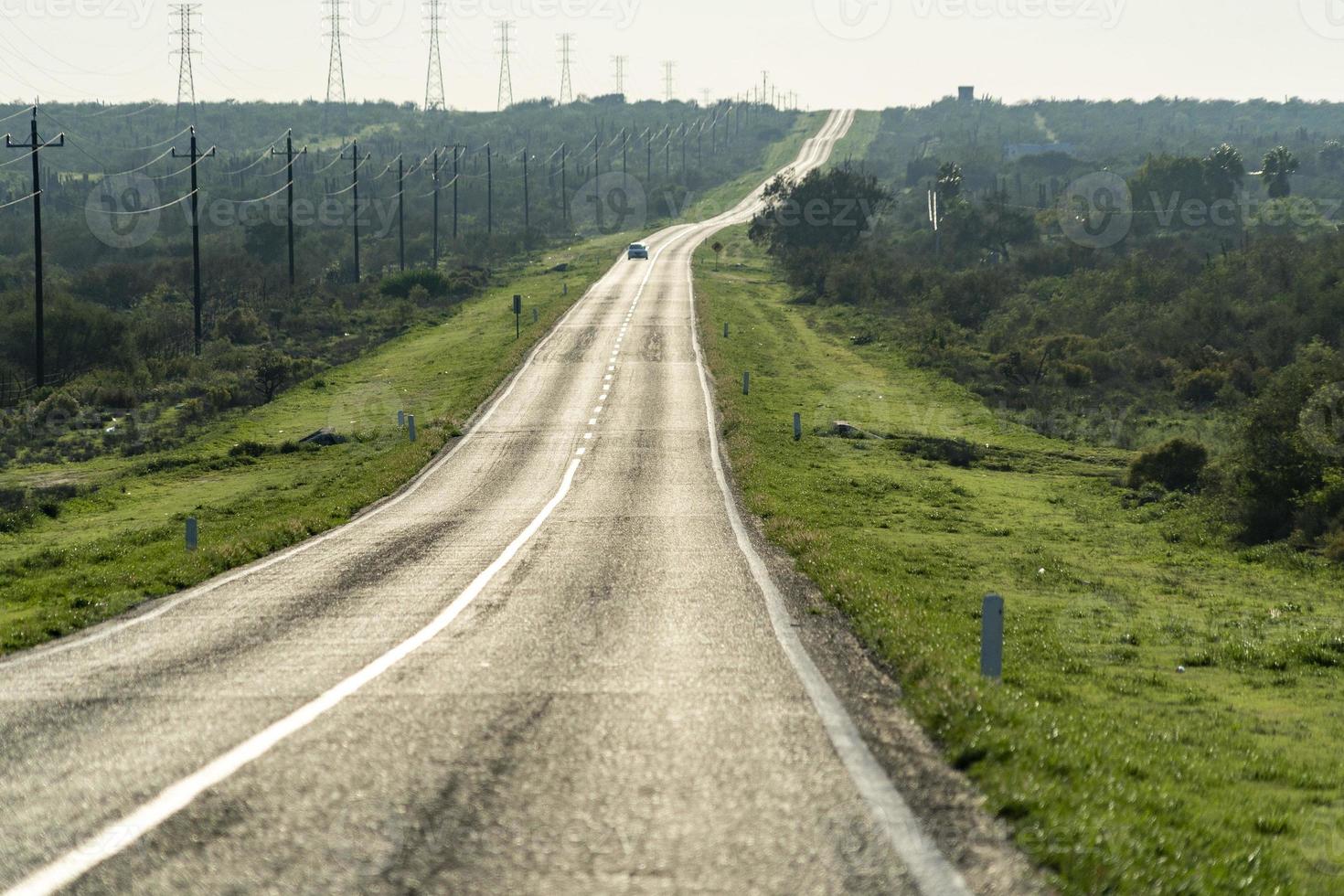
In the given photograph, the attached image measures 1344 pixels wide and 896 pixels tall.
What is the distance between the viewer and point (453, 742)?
8.09m

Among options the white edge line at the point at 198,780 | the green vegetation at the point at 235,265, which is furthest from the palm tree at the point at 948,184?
the white edge line at the point at 198,780

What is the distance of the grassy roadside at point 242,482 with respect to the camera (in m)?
17.2

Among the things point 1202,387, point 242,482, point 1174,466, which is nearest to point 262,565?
point 242,482

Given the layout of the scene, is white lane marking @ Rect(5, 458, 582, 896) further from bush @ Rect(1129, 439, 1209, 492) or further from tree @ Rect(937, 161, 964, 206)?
tree @ Rect(937, 161, 964, 206)

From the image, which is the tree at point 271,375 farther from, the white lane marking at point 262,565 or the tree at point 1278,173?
the tree at point 1278,173

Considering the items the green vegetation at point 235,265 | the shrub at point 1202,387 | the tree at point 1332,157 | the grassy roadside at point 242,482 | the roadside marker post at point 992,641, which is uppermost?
the tree at point 1332,157

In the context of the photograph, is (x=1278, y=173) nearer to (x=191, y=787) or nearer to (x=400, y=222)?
(x=400, y=222)

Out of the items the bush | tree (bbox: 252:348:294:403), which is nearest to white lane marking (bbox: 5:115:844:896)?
the bush

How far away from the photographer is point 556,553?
58.4ft

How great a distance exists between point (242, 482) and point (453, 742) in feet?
85.0

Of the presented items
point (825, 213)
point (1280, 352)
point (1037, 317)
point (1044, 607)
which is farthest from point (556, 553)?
point (825, 213)

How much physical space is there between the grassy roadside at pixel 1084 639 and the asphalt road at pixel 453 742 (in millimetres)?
958

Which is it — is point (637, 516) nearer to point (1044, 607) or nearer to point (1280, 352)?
point (1044, 607)

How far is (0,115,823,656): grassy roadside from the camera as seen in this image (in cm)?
1722
